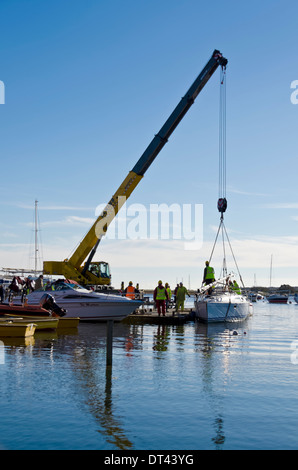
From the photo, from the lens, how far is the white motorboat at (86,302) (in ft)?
79.0

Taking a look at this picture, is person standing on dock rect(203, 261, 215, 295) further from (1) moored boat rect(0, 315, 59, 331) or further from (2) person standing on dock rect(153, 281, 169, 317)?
(1) moored boat rect(0, 315, 59, 331)

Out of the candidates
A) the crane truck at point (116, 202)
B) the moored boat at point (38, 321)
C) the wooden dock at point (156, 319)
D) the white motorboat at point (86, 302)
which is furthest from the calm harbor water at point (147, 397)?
the crane truck at point (116, 202)

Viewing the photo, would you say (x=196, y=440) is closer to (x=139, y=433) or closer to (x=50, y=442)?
(x=139, y=433)

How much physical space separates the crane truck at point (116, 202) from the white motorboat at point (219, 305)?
298 inches

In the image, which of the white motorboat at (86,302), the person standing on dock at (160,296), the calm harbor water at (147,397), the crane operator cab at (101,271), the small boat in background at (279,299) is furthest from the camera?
the small boat in background at (279,299)

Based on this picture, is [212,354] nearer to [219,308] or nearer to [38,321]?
[38,321]

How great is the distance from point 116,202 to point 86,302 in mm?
8293

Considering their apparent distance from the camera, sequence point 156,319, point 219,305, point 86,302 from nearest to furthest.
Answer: point 86,302
point 219,305
point 156,319

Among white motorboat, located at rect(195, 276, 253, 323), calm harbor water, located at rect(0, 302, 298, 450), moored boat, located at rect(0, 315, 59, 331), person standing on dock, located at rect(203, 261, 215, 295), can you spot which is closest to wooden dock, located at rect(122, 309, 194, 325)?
white motorboat, located at rect(195, 276, 253, 323)

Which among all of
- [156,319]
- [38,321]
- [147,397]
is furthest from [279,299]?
[147,397]

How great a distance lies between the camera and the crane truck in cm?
2930

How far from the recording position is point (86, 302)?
2417 centimetres

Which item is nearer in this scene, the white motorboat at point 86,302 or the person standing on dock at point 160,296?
the white motorboat at point 86,302

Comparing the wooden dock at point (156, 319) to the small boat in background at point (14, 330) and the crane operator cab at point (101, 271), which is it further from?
the small boat in background at point (14, 330)
